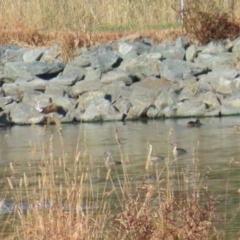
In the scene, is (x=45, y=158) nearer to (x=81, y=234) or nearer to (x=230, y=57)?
(x=81, y=234)

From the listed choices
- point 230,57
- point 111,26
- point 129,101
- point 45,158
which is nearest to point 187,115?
point 129,101

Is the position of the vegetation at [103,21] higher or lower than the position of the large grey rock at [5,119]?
higher

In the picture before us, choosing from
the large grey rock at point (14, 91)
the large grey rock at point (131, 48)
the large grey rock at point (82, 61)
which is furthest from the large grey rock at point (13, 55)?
the large grey rock at point (131, 48)

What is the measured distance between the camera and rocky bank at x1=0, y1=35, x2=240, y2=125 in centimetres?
1998

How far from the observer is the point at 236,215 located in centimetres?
894

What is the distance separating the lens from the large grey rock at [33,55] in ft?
81.5

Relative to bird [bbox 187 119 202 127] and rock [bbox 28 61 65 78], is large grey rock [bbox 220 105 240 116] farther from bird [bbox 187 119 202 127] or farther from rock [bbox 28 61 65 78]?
rock [bbox 28 61 65 78]

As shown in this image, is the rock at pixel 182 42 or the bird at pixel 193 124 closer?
the bird at pixel 193 124

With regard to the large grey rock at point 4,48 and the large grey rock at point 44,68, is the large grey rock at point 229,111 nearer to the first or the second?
the large grey rock at point 44,68

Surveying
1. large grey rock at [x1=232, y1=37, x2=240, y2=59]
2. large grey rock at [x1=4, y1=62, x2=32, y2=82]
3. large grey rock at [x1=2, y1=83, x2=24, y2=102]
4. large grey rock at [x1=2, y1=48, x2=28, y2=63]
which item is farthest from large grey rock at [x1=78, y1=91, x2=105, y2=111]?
large grey rock at [x1=2, y1=48, x2=28, y2=63]

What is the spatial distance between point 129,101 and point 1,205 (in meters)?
12.2

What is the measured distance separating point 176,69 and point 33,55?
4.35 metres

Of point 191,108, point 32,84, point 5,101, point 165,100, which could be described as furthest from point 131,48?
point 191,108

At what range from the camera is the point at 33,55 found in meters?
24.9
